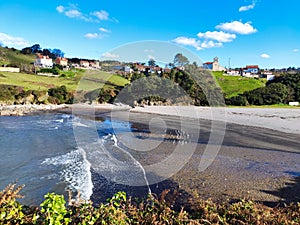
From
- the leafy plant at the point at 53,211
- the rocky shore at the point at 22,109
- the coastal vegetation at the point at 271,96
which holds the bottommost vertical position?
the rocky shore at the point at 22,109

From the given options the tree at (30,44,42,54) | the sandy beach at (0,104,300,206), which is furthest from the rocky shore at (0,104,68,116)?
the tree at (30,44,42,54)

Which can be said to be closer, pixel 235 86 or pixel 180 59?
pixel 180 59

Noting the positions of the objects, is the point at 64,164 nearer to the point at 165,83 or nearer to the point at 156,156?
the point at 156,156

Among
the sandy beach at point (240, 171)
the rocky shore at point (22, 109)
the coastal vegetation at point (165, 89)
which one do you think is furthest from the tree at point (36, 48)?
the sandy beach at point (240, 171)

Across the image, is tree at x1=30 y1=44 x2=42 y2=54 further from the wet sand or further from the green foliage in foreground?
the green foliage in foreground

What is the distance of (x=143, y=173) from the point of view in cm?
1009

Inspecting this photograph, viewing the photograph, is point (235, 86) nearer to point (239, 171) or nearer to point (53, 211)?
point (239, 171)

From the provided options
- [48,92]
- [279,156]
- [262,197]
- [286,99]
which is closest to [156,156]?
[262,197]

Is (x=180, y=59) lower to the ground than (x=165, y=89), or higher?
higher

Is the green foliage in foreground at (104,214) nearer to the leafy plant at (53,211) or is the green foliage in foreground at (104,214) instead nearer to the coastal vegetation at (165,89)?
the leafy plant at (53,211)

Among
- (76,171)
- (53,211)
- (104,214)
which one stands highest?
(53,211)

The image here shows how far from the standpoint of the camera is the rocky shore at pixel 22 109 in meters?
31.6

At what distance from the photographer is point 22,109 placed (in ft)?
119

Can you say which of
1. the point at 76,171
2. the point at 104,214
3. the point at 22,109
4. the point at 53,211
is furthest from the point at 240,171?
the point at 22,109
